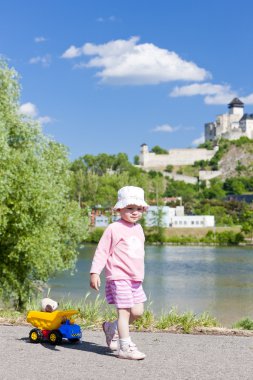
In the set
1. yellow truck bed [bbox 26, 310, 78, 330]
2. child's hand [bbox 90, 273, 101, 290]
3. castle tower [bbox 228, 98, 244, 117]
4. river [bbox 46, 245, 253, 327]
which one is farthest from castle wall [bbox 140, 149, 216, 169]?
child's hand [bbox 90, 273, 101, 290]

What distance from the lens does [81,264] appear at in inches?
1699

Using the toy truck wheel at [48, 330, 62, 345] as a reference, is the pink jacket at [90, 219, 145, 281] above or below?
above

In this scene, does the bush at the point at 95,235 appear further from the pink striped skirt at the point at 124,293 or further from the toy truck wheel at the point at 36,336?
the pink striped skirt at the point at 124,293

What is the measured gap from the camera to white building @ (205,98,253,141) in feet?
518

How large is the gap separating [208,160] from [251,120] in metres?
16.7

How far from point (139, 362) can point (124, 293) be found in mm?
609

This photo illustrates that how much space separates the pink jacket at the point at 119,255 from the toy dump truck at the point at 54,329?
607 millimetres

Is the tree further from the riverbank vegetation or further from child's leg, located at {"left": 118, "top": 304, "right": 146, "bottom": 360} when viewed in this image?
child's leg, located at {"left": 118, "top": 304, "right": 146, "bottom": 360}

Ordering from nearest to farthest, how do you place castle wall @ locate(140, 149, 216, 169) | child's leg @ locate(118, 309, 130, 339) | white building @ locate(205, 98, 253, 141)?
child's leg @ locate(118, 309, 130, 339) → castle wall @ locate(140, 149, 216, 169) → white building @ locate(205, 98, 253, 141)

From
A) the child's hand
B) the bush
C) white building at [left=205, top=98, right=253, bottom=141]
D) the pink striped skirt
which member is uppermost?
white building at [left=205, top=98, right=253, bottom=141]

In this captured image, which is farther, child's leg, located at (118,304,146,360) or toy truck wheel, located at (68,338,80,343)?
toy truck wheel, located at (68,338,80,343)

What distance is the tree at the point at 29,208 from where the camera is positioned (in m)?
14.0

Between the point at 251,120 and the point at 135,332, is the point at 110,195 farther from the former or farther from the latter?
the point at 135,332

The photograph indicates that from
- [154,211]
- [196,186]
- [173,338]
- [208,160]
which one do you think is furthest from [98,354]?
[208,160]
